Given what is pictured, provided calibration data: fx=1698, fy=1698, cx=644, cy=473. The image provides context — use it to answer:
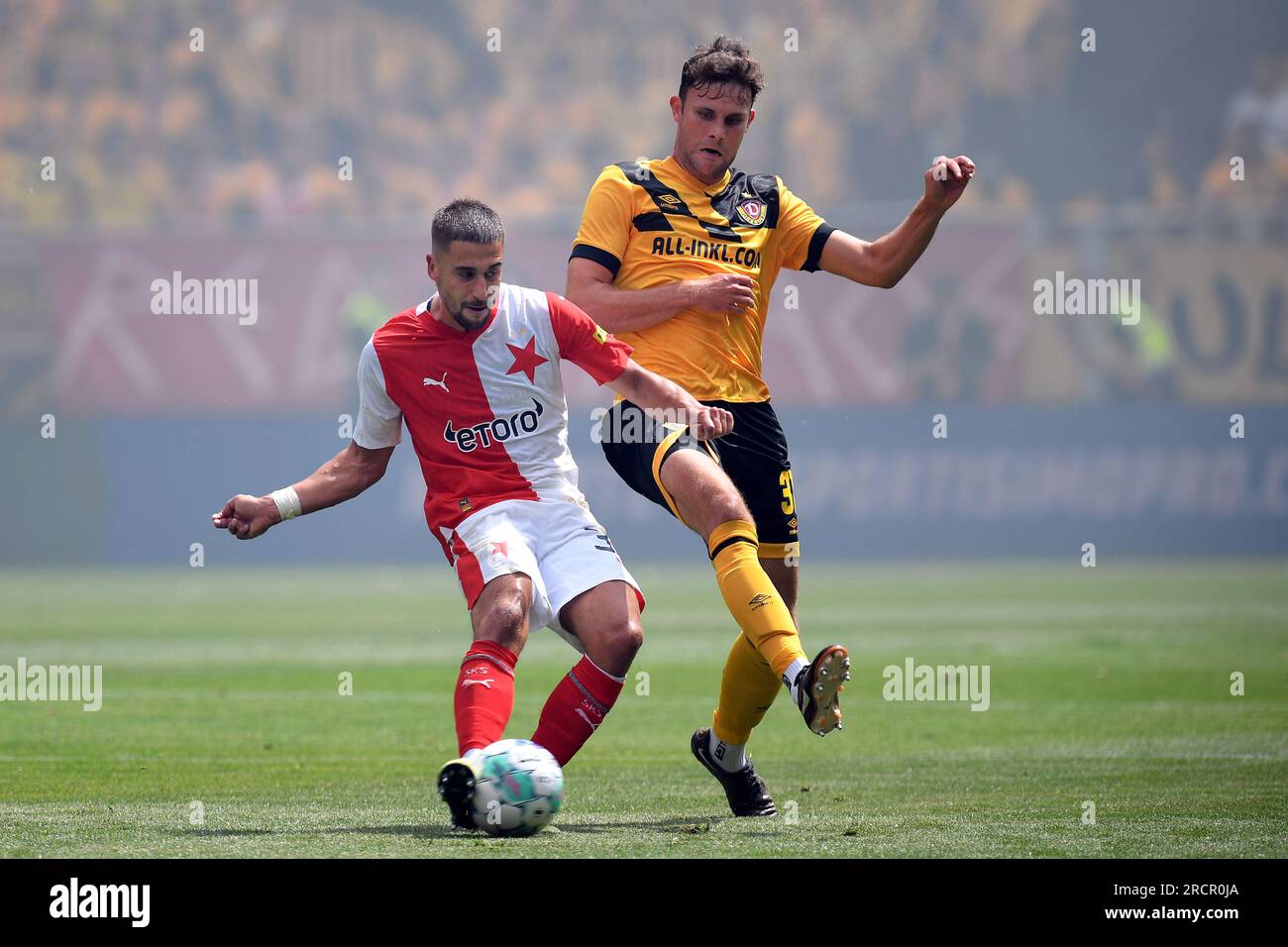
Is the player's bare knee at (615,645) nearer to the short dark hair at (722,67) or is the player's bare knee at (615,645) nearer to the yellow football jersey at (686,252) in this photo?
the yellow football jersey at (686,252)

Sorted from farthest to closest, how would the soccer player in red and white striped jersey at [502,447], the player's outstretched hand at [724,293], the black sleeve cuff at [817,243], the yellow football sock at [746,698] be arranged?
1. the black sleeve cuff at [817,243]
2. the yellow football sock at [746,698]
3. the player's outstretched hand at [724,293]
4. the soccer player in red and white striped jersey at [502,447]

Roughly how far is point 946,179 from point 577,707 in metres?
2.22

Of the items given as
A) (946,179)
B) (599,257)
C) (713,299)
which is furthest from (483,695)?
(946,179)

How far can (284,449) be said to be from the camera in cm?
2052

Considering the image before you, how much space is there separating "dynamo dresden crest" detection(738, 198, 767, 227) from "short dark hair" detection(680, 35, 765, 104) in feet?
1.33

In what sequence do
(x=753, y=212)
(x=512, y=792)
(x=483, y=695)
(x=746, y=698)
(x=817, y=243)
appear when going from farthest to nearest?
(x=817, y=243) → (x=753, y=212) → (x=746, y=698) → (x=483, y=695) → (x=512, y=792)

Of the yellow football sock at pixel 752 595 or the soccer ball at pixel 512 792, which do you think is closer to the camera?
the soccer ball at pixel 512 792

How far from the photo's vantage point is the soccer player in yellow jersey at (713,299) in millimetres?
5625

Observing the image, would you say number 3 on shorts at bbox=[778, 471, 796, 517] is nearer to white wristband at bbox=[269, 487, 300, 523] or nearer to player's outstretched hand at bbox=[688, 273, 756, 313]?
player's outstretched hand at bbox=[688, 273, 756, 313]

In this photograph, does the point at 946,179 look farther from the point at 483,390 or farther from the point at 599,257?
the point at 483,390

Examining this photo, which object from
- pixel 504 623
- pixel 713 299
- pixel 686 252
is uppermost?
pixel 686 252

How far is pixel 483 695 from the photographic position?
4887 millimetres

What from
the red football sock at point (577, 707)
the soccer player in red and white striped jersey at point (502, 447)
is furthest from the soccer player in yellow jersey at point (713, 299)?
the red football sock at point (577, 707)
